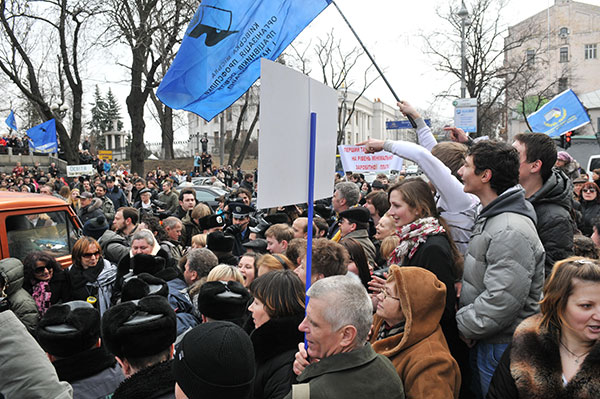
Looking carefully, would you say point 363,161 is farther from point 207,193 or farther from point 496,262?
point 496,262

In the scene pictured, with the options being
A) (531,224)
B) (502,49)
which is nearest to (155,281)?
(531,224)

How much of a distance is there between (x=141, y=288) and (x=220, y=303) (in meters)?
0.62

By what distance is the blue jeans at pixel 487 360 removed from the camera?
114 inches

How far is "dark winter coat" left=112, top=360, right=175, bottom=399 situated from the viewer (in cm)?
222

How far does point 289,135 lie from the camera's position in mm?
2730

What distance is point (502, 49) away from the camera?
106 feet

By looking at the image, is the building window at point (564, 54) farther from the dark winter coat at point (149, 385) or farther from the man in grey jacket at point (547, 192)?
the dark winter coat at point (149, 385)

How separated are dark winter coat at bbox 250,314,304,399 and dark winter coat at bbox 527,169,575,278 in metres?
1.79

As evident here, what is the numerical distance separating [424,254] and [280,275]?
90 centimetres

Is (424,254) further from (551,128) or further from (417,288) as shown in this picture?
(551,128)

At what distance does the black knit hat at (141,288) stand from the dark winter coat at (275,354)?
1101mm

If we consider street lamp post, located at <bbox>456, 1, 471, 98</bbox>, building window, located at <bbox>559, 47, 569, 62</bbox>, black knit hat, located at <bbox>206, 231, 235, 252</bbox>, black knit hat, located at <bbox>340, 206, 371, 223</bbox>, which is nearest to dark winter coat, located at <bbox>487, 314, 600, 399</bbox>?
black knit hat, located at <bbox>340, 206, 371, 223</bbox>

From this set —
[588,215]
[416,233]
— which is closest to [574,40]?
[588,215]

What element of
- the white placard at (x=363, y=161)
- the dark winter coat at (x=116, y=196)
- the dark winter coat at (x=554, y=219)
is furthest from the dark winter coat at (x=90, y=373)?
the dark winter coat at (x=116, y=196)
